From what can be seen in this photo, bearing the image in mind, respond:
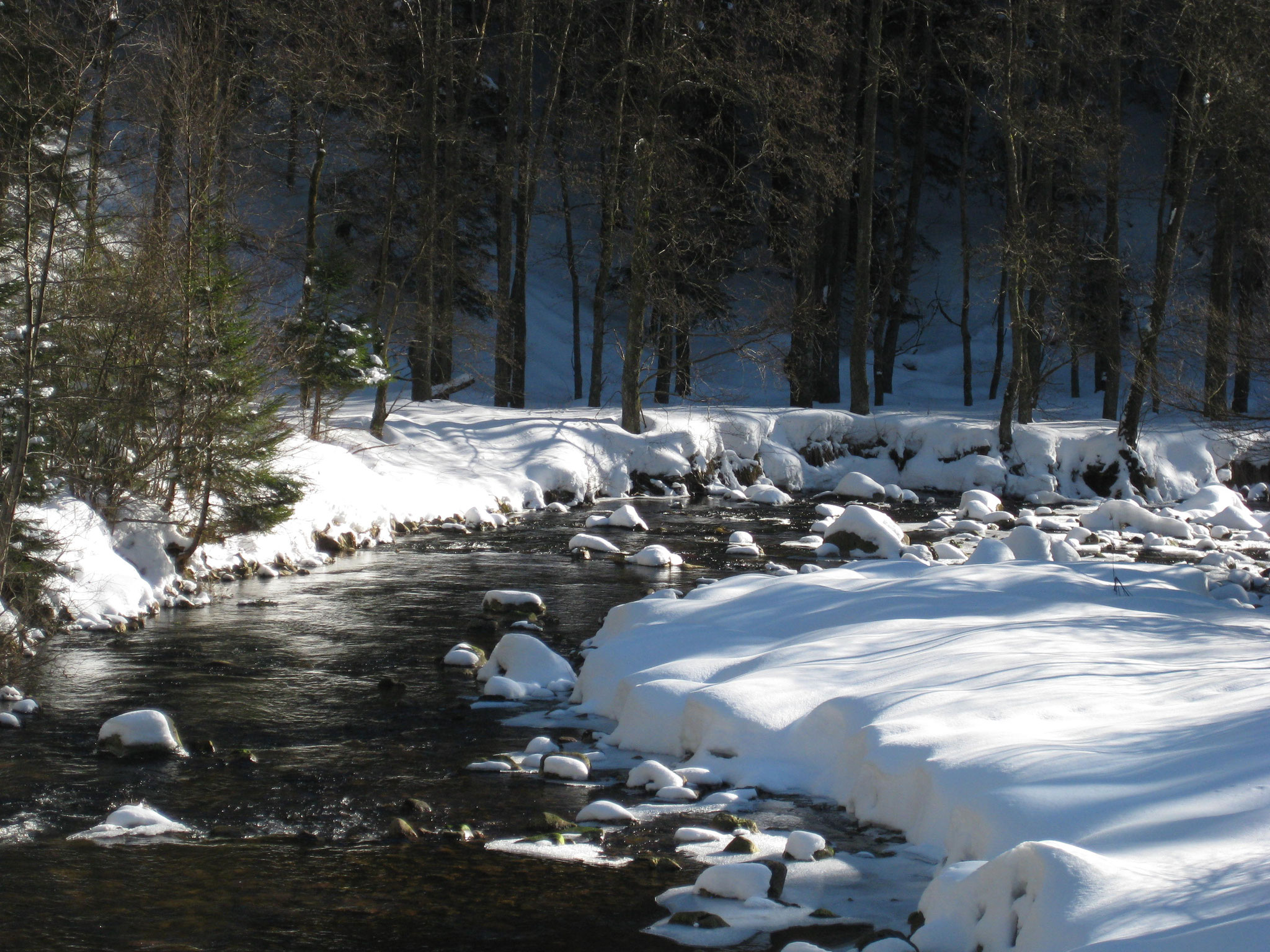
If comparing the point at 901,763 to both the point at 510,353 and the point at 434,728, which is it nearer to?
the point at 434,728

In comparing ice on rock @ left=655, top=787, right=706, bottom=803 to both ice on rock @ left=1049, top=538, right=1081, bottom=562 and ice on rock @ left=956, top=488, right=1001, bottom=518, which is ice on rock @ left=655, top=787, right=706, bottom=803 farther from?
ice on rock @ left=956, top=488, right=1001, bottom=518

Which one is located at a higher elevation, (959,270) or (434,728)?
(959,270)

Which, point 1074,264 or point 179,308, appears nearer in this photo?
point 179,308

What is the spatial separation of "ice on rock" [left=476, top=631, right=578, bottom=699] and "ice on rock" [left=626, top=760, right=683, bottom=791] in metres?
2.41

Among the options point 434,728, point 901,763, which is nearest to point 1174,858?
point 901,763

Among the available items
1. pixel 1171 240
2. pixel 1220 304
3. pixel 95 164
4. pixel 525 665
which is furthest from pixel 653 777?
pixel 1220 304

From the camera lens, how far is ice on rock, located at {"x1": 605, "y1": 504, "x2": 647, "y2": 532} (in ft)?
59.0

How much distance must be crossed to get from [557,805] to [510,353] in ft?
65.5

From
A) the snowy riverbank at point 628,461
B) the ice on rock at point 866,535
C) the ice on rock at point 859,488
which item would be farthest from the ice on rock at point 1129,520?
the ice on rock at point 866,535

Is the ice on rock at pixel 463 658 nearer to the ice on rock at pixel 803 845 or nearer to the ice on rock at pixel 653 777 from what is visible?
the ice on rock at pixel 653 777

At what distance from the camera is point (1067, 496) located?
76.9ft

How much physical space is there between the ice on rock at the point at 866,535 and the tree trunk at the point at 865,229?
1016cm

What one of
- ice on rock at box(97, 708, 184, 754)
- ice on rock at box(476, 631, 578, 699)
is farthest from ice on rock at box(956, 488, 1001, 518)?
ice on rock at box(97, 708, 184, 754)

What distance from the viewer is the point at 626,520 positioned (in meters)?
18.0
